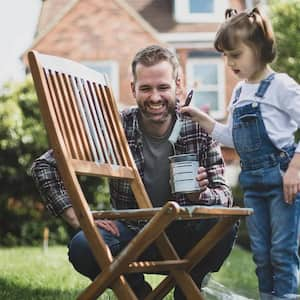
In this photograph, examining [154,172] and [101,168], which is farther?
[154,172]

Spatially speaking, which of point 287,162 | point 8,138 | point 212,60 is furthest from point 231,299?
point 212,60

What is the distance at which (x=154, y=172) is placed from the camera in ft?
12.0

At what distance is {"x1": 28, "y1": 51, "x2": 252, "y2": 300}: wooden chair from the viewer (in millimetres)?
2857

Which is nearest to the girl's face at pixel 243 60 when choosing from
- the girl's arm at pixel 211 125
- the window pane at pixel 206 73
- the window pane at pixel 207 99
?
the girl's arm at pixel 211 125

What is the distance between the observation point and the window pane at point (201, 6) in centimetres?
1905

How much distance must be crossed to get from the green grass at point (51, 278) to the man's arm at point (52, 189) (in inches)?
27.1

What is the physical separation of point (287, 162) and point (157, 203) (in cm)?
66

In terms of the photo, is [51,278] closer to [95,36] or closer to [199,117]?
[199,117]

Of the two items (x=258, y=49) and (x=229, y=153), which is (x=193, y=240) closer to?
(x=258, y=49)

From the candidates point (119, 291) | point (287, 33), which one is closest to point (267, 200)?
point (119, 291)

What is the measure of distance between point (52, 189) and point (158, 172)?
0.48 m

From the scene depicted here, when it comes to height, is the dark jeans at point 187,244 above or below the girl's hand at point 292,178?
below

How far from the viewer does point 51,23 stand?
60.3 feet

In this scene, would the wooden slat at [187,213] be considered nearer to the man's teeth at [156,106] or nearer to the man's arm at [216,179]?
the man's arm at [216,179]
